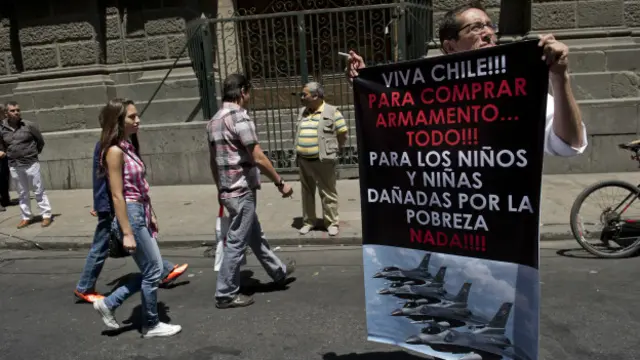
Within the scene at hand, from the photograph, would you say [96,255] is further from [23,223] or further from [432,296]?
[23,223]

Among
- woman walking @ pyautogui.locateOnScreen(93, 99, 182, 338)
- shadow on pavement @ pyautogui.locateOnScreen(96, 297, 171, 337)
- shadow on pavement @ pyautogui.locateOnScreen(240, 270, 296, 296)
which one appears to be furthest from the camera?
shadow on pavement @ pyautogui.locateOnScreen(240, 270, 296, 296)

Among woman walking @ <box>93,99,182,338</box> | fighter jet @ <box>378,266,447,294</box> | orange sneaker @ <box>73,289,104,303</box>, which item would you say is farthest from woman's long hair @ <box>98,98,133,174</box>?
fighter jet @ <box>378,266,447,294</box>

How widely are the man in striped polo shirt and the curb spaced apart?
0.48ft

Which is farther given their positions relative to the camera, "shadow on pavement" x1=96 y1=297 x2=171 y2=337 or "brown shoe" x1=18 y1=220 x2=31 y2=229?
"brown shoe" x1=18 y1=220 x2=31 y2=229

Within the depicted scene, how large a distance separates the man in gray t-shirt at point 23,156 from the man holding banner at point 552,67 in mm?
6825

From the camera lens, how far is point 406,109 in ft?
8.16

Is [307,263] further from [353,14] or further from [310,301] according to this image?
[353,14]

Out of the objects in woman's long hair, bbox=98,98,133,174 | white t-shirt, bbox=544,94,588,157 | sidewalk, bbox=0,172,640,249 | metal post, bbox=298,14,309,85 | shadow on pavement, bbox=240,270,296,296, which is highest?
metal post, bbox=298,14,309,85

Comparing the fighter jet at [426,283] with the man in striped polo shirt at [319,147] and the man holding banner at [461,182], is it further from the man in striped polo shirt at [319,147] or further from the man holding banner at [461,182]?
the man in striped polo shirt at [319,147]

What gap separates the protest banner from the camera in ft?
7.15

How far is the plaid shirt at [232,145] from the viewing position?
4270 mm

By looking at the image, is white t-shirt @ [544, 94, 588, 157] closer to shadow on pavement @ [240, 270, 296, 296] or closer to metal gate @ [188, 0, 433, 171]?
shadow on pavement @ [240, 270, 296, 296]

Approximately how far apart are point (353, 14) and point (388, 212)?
875cm

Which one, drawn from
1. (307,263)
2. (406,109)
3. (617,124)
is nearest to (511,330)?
(406,109)
